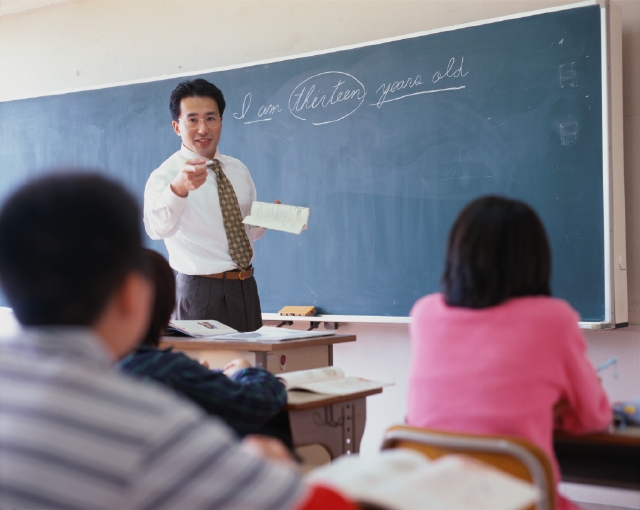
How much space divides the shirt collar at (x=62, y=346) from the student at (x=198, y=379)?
83 centimetres

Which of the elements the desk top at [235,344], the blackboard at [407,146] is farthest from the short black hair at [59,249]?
the blackboard at [407,146]

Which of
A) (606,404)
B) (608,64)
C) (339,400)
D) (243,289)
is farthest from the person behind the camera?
(243,289)

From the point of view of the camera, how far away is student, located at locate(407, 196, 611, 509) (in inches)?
56.4

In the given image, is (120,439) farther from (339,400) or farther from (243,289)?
(243,289)

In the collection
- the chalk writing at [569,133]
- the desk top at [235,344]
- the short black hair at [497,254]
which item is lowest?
the desk top at [235,344]

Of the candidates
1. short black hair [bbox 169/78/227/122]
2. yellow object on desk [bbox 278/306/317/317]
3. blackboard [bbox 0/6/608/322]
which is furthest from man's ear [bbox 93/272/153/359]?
yellow object on desk [bbox 278/306/317/317]

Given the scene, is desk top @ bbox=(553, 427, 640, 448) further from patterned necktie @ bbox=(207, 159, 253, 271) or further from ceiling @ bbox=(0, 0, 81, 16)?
ceiling @ bbox=(0, 0, 81, 16)

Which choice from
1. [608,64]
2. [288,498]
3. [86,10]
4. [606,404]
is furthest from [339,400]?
[86,10]

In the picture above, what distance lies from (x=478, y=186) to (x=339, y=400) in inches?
70.1

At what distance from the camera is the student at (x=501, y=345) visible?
56.4 inches

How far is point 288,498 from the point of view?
0.75 metres

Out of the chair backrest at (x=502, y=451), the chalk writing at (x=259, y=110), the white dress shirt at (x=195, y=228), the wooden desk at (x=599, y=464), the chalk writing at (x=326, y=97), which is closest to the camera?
the chair backrest at (x=502, y=451)

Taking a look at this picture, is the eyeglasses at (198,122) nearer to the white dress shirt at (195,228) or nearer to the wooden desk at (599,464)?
the white dress shirt at (195,228)

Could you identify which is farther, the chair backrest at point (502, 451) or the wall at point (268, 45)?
the wall at point (268, 45)
